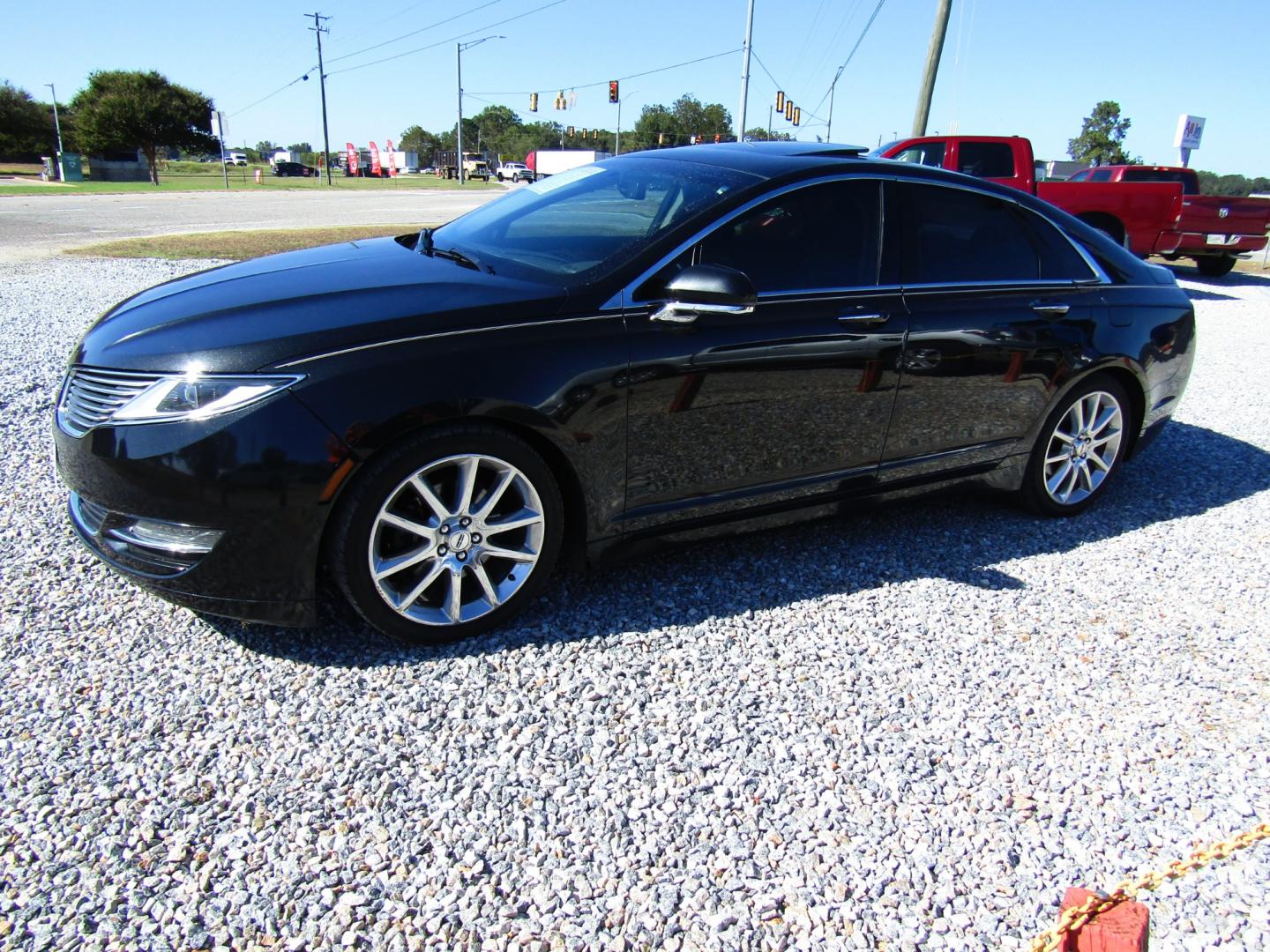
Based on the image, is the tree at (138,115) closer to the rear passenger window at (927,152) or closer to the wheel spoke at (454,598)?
the rear passenger window at (927,152)

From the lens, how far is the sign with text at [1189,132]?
25.8m

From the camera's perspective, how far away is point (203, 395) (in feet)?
8.33

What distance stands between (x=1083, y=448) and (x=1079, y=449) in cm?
3

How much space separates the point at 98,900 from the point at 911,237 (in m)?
3.52

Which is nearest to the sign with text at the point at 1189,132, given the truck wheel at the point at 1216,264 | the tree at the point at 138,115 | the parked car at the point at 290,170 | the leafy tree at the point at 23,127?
the truck wheel at the point at 1216,264

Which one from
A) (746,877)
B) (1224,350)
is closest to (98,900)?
(746,877)

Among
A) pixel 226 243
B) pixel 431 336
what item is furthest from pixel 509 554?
pixel 226 243

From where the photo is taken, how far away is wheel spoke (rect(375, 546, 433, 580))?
9.12ft

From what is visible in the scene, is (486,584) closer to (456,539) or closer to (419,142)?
(456,539)

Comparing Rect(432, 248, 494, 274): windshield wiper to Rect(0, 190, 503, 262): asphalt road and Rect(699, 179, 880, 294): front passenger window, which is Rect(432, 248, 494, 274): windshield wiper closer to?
Rect(699, 179, 880, 294): front passenger window

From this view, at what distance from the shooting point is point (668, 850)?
217 centimetres

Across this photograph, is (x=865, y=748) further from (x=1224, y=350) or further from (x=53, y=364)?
(x=1224, y=350)

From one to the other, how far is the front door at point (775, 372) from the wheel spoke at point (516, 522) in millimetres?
365

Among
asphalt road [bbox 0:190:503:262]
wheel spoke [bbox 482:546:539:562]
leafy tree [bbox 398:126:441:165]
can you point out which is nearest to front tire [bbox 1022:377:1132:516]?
wheel spoke [bbox 482:546:539:562]
